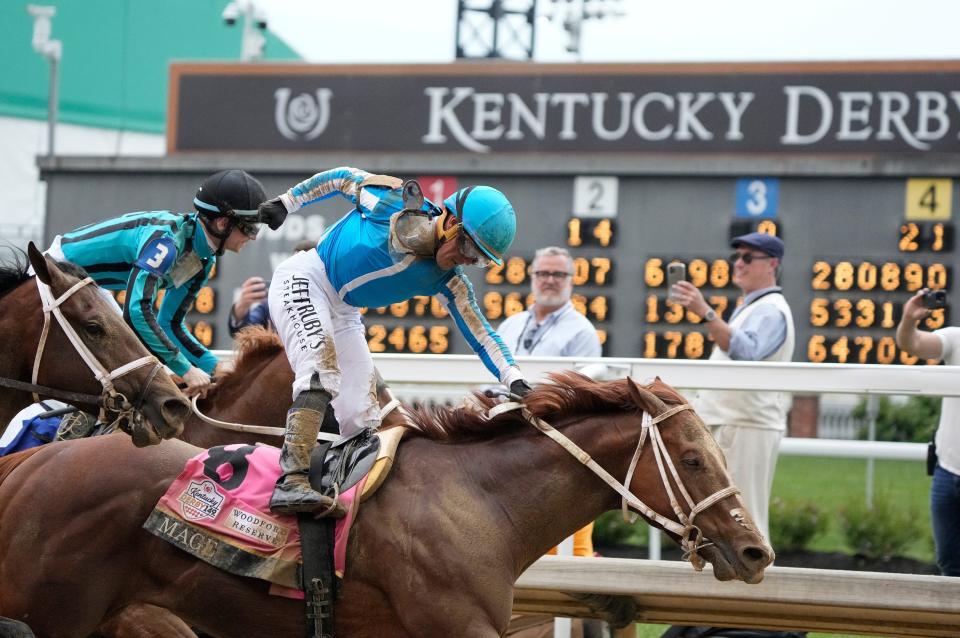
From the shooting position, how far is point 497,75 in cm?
932

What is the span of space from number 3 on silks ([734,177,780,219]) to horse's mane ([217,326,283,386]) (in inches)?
177

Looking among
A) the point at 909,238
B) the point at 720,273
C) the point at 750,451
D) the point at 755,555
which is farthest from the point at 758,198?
the point at 755,555

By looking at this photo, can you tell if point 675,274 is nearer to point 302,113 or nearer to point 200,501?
point 200,501

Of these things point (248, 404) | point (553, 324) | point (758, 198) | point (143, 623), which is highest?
point (758, 198)

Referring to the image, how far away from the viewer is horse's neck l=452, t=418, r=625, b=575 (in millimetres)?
3873

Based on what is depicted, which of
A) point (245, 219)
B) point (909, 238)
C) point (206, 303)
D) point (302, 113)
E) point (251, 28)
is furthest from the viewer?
point (251, 28)

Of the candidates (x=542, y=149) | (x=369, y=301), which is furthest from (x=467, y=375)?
(x=542, y=149)

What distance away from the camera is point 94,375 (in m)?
3.81

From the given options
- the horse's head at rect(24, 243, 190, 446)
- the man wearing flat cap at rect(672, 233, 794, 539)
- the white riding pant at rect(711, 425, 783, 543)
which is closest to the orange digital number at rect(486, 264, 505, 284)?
the man wearing flat cap at rect(672, 233, 794, 539)

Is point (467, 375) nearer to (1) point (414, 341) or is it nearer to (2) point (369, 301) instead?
(2) point (369, 301)

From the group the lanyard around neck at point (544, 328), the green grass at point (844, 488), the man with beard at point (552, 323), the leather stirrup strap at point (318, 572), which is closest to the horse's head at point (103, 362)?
the leather stirrup strap at point (318, 572)

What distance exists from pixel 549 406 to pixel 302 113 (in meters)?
6.23

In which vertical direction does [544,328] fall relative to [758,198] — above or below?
below

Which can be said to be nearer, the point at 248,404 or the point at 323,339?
the point at 323,339
